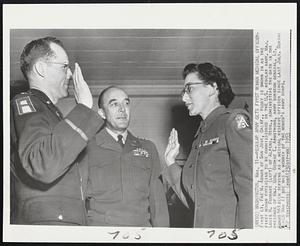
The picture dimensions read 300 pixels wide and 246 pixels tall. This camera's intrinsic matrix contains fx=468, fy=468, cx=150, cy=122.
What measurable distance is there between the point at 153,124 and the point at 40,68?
301 millimetres

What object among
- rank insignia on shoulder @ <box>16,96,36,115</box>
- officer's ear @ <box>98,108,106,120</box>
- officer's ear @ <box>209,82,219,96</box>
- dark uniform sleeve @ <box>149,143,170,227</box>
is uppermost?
officer's ear @ <box>209,82,219,96</box>

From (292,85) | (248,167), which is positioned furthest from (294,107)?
(248,167)

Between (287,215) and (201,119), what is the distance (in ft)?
1.00

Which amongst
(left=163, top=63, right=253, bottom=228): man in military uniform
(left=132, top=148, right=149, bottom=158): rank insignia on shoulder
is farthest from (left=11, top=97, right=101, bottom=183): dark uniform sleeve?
(left=163, top=63, right=253, bottom=228): man in military uniform

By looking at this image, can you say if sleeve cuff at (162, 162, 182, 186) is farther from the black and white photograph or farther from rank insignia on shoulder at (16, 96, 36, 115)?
rank insignia on shoulder at (16, 96, 36, 115)

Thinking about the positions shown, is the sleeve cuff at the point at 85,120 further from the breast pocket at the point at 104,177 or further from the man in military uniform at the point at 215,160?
the man in military uniform at the point at 215,160

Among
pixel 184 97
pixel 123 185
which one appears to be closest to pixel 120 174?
pixel 123 185

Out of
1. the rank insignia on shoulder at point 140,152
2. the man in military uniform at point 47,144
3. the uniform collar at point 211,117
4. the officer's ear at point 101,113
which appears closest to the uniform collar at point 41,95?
the man in military uniform at point 47,144

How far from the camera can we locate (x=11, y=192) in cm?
110

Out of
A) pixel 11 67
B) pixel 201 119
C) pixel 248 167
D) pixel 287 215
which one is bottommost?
pixel 287 215

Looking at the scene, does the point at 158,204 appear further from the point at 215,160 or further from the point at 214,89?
the point at 214,89

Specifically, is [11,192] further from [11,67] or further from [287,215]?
[287,215]

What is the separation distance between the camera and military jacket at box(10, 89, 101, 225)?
1077 mm

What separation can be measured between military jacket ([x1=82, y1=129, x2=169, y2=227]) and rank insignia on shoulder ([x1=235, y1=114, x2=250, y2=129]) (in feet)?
0.70
